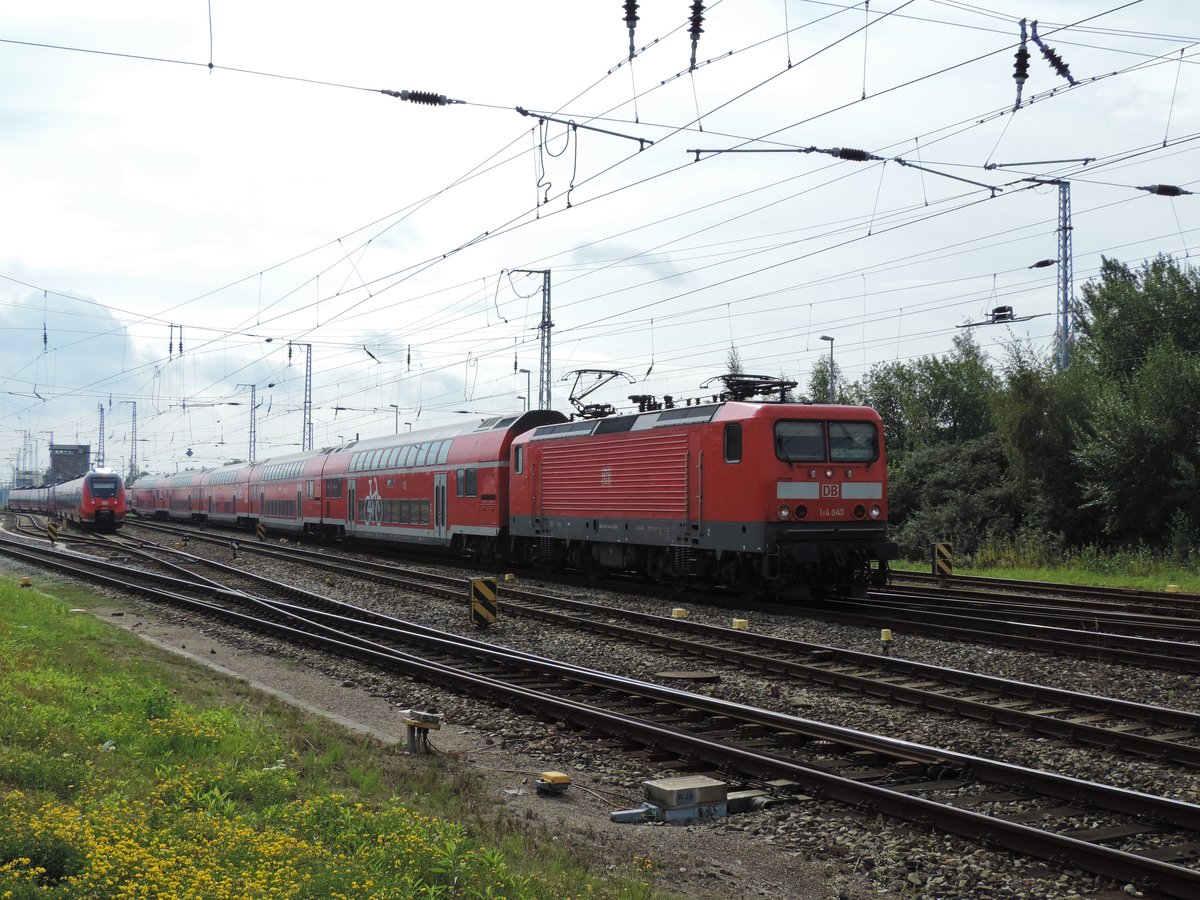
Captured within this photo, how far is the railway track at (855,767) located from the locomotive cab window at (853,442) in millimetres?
7928

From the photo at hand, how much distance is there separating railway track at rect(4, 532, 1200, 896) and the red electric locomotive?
6.24m

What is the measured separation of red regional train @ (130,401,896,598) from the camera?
18031 mm

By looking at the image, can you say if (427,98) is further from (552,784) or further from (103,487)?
(103,487)

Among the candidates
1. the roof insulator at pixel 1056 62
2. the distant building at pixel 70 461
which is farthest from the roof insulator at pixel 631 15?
the distant building at pixel 70 461

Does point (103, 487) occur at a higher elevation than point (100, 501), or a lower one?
higher

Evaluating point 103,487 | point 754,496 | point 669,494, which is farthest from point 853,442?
point 103,487

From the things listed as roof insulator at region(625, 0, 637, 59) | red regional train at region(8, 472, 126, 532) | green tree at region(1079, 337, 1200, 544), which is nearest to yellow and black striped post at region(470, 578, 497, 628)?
roof insulator at region(625, 0, 637, 59)

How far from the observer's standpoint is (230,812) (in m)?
6.43

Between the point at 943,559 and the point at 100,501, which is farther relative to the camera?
the point at 100,501

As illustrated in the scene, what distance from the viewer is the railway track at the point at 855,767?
6473 mm

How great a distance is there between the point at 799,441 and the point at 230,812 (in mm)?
13401

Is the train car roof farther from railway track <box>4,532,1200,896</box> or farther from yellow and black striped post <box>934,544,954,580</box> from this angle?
railway track <box>4,532,1200,896</box>

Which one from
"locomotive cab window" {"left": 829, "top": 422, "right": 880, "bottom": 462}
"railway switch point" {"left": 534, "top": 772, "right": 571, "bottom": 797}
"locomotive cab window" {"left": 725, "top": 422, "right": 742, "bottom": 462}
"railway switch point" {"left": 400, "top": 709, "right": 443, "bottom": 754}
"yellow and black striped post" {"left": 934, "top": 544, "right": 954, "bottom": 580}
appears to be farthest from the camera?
"yellow and black striped post" {"left": 934, "top": 544, "right": 954, "bottom": 580}

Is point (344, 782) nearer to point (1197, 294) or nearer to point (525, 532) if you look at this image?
point (525, 532)
